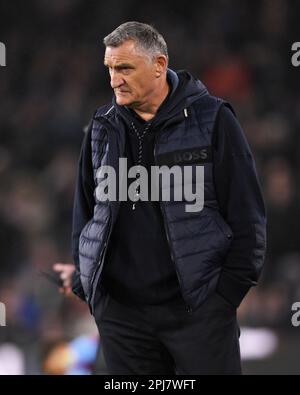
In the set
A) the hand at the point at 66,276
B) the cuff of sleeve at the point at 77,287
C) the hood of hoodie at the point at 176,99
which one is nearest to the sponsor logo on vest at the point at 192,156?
the hood of hoodie at the point at 176,99

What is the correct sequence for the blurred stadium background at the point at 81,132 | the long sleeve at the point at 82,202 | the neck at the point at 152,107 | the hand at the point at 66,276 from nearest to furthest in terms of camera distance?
the neck at the point at 152,107 → the long sleeve at the point at 82,202 → the hand at the point at 66,276 → the blurred stadium background at the point at 81,132

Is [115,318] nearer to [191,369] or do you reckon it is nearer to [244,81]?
[191,369]

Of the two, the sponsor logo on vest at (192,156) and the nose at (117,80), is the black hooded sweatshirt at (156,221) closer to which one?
the sponsor logo on vest at (192,156)

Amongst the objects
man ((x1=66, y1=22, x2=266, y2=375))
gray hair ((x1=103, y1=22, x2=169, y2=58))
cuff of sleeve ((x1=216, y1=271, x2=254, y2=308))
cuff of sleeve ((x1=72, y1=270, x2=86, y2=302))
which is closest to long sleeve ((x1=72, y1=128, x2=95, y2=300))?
cuff of sleeve ((x1=72, y1=270, x2=86, y2=302))

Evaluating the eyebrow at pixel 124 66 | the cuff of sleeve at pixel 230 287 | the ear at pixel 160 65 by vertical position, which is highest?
the ear at pixel 160 65

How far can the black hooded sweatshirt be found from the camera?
10.2 feet

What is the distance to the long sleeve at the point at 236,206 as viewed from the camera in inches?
123

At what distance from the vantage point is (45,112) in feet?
25.3

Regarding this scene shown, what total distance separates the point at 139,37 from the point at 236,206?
57 cm

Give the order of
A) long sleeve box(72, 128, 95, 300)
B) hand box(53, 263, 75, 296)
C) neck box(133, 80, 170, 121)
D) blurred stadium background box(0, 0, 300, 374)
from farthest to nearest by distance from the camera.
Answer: blurred stadium background box(0, 0, 300, 374)
hand box(53, 263, 75, 296)
long sleeve box(72, 128, 95, 300)
neck box(133, 80, 170, 121)

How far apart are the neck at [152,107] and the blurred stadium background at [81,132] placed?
4.25 feet

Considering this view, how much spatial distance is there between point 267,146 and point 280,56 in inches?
44.5

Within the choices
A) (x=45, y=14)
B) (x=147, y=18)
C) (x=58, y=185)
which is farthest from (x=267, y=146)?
(x=45, y=14)

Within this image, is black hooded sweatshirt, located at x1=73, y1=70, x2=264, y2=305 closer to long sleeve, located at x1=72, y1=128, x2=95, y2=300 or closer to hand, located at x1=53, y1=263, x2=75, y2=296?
long sleeve, located at x1=72, y1=128, x2=95, y2=300
